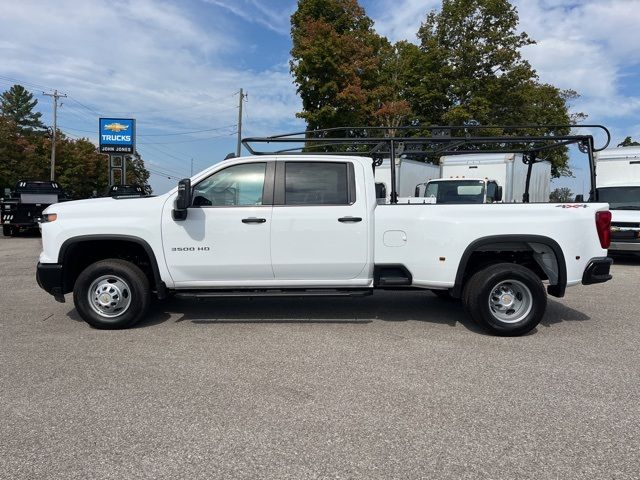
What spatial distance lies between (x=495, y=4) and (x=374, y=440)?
83.7ft

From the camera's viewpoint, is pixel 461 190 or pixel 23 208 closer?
pixel 461 190

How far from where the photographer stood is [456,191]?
1298 cm

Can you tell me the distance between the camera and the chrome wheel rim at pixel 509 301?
545cm

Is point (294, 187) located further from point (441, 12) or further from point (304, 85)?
point (441, 12)

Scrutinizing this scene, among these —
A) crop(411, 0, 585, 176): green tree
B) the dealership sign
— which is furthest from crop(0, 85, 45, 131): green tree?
crop(411, 0, 585, 176): green tree

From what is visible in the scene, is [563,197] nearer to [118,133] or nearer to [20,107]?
[118,133]

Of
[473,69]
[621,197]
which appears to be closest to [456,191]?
[621,197]

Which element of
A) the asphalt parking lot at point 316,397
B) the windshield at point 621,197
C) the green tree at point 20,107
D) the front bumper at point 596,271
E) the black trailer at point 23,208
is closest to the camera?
the asphalt parking lot at point 316,397

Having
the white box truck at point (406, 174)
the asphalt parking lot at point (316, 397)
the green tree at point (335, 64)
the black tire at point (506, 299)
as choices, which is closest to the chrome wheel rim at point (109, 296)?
the asphalt parking lot at point (316, 397)

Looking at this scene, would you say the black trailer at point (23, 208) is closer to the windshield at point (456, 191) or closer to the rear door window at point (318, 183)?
the windshield at point (456, 191)

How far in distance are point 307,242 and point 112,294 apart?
2.32 metres

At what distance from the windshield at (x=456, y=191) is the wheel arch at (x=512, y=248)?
7.18 meters

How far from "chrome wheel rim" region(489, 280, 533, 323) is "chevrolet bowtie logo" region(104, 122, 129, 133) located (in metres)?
30.7

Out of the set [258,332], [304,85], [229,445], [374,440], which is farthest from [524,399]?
[304,85]
